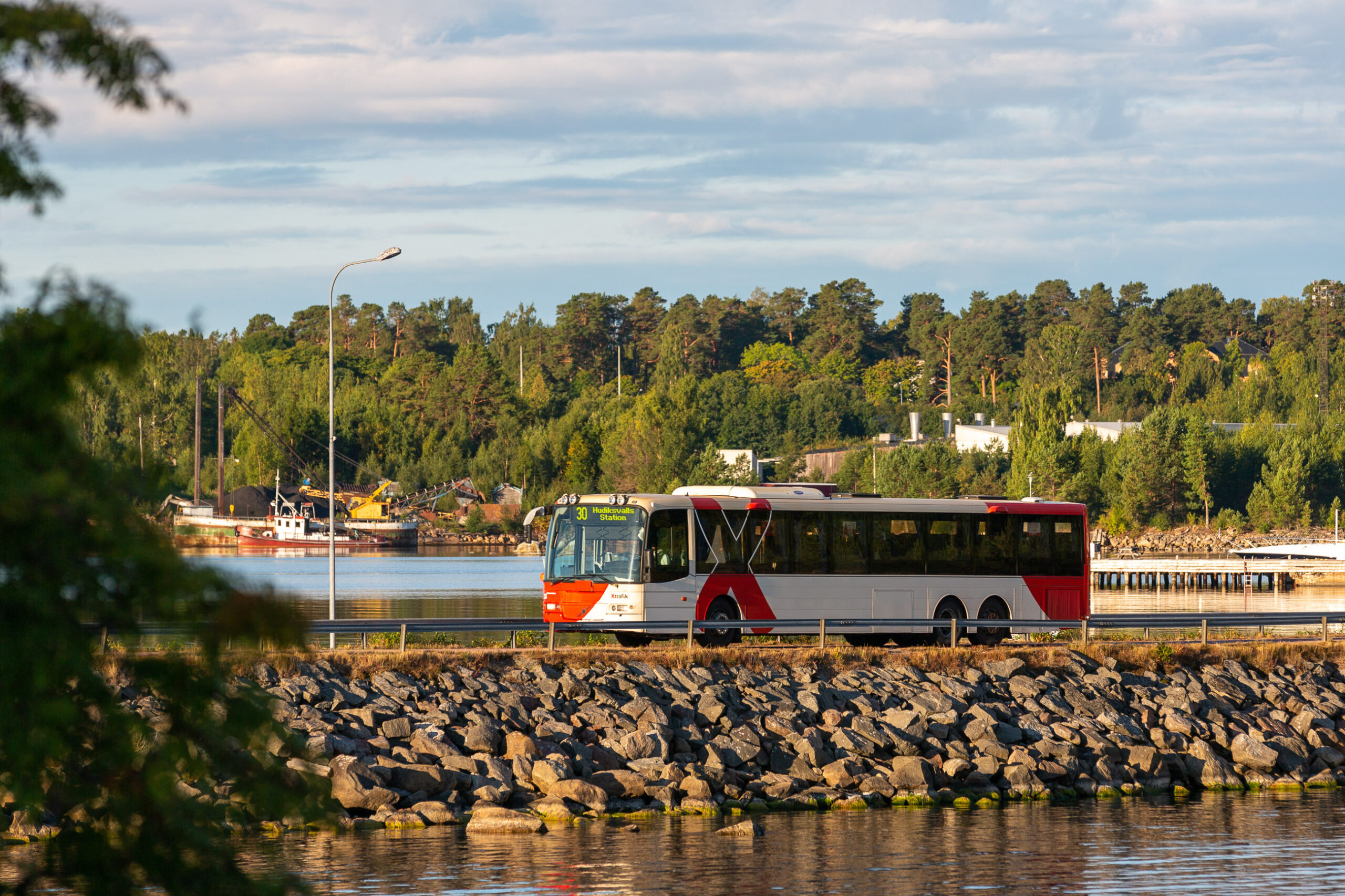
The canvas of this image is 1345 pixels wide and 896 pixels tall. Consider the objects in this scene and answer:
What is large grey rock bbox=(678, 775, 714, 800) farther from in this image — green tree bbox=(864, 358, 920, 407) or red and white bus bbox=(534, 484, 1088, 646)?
green tree bbox=(864, 358, 920, 407)

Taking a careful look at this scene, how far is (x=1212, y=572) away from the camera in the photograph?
89.5 meters

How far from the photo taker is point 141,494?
541 cm

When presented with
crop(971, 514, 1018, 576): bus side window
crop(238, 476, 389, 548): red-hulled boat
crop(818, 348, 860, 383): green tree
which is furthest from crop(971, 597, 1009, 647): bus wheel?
crop(818, 348, 860, 383): green tree

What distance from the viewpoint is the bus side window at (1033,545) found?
30.3 meters

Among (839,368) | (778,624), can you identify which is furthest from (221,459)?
(778,624)

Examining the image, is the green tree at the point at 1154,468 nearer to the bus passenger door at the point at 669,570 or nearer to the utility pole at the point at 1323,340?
the utility pole at the point at 1323,340

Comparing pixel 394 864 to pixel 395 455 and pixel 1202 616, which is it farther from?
pixel 395 455

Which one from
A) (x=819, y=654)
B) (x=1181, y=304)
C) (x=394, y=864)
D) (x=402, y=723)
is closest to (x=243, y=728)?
(x=394, y=864)

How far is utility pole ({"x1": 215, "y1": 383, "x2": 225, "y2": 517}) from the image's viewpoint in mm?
140500

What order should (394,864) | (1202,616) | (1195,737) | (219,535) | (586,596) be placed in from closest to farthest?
1. (394,864)
2. (1195,737)
3. (586,596)
4. (1202,616)
5. (219,535)

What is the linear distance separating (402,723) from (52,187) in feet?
53.6

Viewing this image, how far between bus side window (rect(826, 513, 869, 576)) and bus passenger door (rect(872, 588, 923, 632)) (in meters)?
0.55

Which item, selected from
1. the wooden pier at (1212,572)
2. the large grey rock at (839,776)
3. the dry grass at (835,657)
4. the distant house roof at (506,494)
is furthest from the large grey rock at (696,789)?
the distant house roof at (506,494)

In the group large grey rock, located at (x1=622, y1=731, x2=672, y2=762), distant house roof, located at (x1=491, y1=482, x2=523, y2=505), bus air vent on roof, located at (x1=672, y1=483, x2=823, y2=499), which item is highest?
distant house roof, located at (x1=491, y1=482, x2=523, y2=505)
